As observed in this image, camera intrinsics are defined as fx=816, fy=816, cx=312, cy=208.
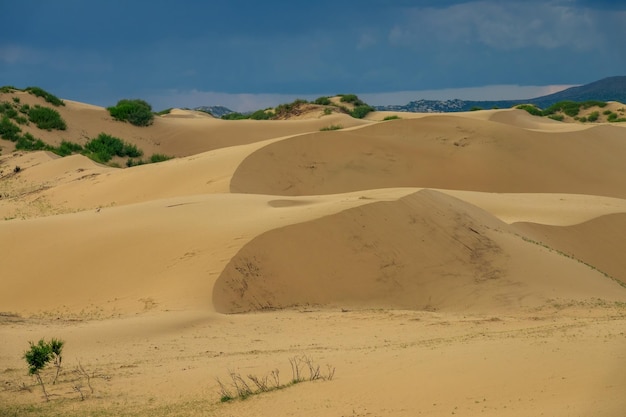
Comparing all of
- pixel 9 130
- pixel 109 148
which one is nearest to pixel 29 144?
pixel 9 130

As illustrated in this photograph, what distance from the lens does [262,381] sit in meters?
8.02

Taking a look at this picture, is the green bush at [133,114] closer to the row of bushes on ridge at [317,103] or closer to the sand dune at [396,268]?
the row of bushes on ridge at [317,103]

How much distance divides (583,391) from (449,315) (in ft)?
22.8

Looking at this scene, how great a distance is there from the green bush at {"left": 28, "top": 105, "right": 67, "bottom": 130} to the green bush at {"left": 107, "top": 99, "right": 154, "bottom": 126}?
12.4 ft

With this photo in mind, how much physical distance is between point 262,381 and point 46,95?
41.4m

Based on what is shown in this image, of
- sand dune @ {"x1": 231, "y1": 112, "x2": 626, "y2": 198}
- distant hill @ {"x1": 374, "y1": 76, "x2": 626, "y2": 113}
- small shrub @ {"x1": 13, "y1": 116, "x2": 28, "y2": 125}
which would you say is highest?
distant hill @ {"x1": 374, "y1": 76, "x2": 626, "y2": 113}

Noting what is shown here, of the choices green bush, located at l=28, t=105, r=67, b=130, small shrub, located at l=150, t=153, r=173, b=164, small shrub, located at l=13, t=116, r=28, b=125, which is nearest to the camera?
small shrub, located at l=150, t=153, r=173, b=164

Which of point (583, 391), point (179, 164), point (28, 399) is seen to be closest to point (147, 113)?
point (179, 164)

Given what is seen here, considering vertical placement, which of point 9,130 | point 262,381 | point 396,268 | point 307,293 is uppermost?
point 9,130

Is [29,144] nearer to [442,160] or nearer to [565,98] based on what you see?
[442,160]

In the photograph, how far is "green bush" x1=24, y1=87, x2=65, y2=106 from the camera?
149ft

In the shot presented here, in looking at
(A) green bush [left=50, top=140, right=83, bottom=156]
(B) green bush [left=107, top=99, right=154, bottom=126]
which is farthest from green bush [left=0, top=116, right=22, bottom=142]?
(B) green bush [left=107, top=99, right=154, bottom=126]

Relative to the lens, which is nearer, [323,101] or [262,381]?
[262,381]

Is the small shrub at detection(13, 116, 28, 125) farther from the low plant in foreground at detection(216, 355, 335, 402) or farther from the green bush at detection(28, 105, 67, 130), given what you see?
the low plant in foreground at detection(216, 355, 335, 402)
